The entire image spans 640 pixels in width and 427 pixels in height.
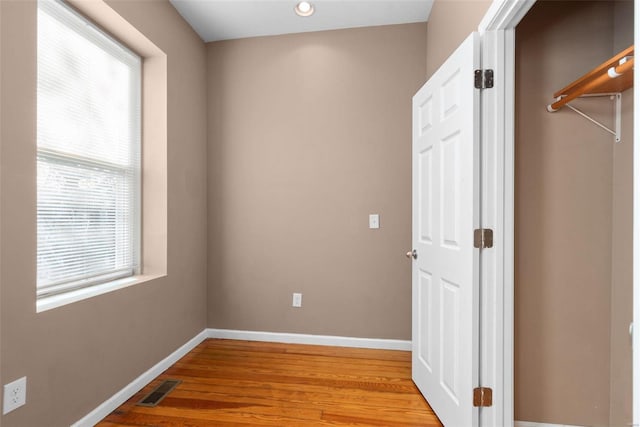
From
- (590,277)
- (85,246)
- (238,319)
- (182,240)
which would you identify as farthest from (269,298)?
(590,277)

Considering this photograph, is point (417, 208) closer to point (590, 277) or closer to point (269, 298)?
point (590, 277)

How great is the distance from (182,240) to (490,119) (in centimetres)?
228

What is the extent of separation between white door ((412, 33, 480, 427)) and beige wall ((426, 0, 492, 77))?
0.18 meters

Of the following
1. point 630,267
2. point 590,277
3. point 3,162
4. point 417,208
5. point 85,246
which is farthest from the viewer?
point 417,208

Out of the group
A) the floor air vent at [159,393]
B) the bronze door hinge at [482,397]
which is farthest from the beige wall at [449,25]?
the floor air vent at [159,393]

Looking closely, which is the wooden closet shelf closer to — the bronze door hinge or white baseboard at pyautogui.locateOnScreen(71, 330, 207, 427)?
the bronze door hinge

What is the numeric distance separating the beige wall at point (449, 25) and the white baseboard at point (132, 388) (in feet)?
9.20

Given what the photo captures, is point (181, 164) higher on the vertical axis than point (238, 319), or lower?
higher

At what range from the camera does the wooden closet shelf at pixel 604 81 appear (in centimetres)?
127

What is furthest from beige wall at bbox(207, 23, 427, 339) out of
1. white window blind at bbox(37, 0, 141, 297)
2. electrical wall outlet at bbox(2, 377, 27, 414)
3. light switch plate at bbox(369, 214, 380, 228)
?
electrical wall outlet at bbox(2, 377, 27, 414)

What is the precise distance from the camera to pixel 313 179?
2975 mm

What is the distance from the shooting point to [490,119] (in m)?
1.60

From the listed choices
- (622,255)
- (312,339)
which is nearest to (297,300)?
(312,339)

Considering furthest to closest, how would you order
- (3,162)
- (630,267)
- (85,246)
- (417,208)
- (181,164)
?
(181,164) → (417,208) → (85,246) → (630,267) → (3,162)
